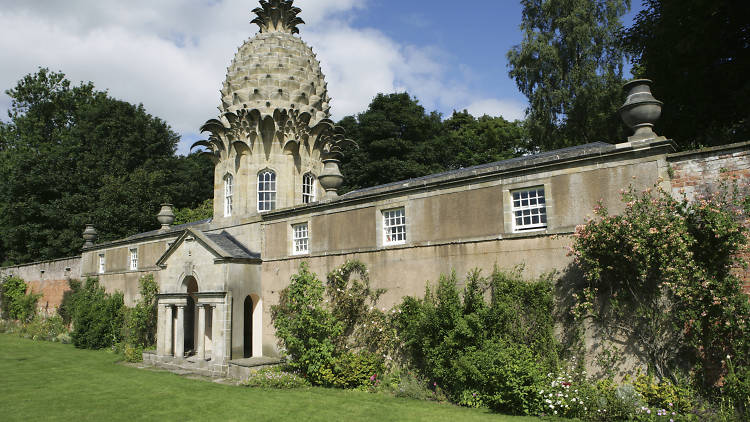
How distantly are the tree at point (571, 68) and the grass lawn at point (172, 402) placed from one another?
19921 millimetres

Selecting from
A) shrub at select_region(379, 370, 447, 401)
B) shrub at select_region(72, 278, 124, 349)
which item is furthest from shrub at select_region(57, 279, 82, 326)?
shrub at select_region(379, 370, 447, 401)

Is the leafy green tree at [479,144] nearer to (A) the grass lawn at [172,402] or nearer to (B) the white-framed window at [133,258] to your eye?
(B) the white-framed window at [133,258]

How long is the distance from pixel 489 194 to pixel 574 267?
116 inches

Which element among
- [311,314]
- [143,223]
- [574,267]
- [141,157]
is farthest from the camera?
[141,157]

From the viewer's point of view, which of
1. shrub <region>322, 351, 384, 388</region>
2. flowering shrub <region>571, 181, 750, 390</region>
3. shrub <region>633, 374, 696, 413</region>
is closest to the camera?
flowering shrub <region>571, 181, 750, 390</region>

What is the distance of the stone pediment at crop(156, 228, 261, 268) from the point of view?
19125 millimetres

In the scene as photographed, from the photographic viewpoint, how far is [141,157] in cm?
4716

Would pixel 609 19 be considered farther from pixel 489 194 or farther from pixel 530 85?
pixel 489 194

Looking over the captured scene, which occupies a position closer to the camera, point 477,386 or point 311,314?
point 477,386

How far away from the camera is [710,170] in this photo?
33.2 feet

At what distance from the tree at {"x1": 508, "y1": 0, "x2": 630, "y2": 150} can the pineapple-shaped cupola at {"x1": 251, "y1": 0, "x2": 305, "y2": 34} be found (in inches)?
511

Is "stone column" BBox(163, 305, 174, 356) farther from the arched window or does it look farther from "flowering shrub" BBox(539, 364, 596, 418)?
"flowering shrub" BBox(539, 364, 596, 418)

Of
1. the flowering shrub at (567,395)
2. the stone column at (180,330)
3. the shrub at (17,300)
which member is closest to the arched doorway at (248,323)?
the stone column at (180,330)

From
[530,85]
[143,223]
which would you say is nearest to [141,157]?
[143,223]
